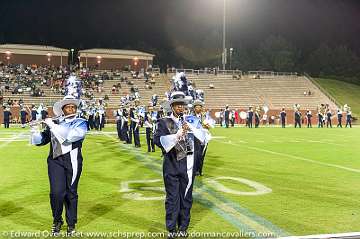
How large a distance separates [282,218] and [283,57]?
69.2 meters

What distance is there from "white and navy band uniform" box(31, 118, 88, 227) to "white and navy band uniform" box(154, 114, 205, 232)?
3.15 feet

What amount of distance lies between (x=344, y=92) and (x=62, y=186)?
5333 centimetres

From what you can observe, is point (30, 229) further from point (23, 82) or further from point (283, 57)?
point (283, 57)

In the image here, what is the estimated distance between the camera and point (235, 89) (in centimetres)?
4856

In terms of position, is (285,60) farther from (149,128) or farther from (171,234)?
(171,234)

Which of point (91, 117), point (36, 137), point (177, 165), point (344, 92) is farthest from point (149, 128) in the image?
point (344, 92)

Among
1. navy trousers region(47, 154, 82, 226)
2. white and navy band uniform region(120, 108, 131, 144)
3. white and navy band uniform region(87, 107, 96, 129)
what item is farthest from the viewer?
white and navy band uniform region(87, 107, 96, 129)

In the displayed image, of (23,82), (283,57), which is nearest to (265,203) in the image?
(23,82)

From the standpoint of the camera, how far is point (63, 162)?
17.1 ft

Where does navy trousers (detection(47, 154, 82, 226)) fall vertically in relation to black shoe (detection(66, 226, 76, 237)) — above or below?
above

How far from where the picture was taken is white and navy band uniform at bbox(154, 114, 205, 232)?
198 inches

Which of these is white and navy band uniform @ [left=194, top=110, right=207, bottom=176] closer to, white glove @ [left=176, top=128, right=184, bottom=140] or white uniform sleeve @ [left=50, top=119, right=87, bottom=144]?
white glove @ [left=176, top=128, right=184, bottom=140]

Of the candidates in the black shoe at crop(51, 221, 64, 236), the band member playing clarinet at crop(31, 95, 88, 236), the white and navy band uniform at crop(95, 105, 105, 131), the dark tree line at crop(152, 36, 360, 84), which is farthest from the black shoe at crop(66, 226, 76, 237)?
the dark tree line at crop(152, 36, 360, 84)

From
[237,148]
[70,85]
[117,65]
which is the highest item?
[117,65]
